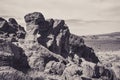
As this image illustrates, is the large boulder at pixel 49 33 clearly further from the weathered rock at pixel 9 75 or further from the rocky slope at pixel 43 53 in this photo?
the weathered rock at pixel 9 75

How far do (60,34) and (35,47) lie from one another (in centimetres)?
2284

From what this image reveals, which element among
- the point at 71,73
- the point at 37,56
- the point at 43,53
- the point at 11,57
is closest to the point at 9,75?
the point at 11,57

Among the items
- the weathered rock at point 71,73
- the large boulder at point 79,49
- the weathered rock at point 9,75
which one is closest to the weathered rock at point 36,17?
the large boulder at point 79,49

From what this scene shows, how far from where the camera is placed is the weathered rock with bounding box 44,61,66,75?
99.0 metres

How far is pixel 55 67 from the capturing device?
3944 inches

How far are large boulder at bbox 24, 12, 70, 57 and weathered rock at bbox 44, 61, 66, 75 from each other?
17.7m

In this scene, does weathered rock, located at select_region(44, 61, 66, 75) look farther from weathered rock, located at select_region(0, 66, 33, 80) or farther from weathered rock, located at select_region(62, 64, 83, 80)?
weathered rock, located at select_region(0, 66, 33, 80)

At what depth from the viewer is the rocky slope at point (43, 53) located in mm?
84938

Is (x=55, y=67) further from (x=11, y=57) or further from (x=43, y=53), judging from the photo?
(x=11, y=57)

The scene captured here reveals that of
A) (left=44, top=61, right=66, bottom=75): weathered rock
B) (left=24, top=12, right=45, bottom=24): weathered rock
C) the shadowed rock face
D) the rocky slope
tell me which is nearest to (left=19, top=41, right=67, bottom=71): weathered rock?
the rocky slope

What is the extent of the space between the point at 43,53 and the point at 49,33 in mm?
21970

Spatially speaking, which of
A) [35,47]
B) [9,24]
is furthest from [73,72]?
[9,24]

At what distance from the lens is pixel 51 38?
122625 millimetres

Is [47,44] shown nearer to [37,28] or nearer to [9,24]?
[37,28]
